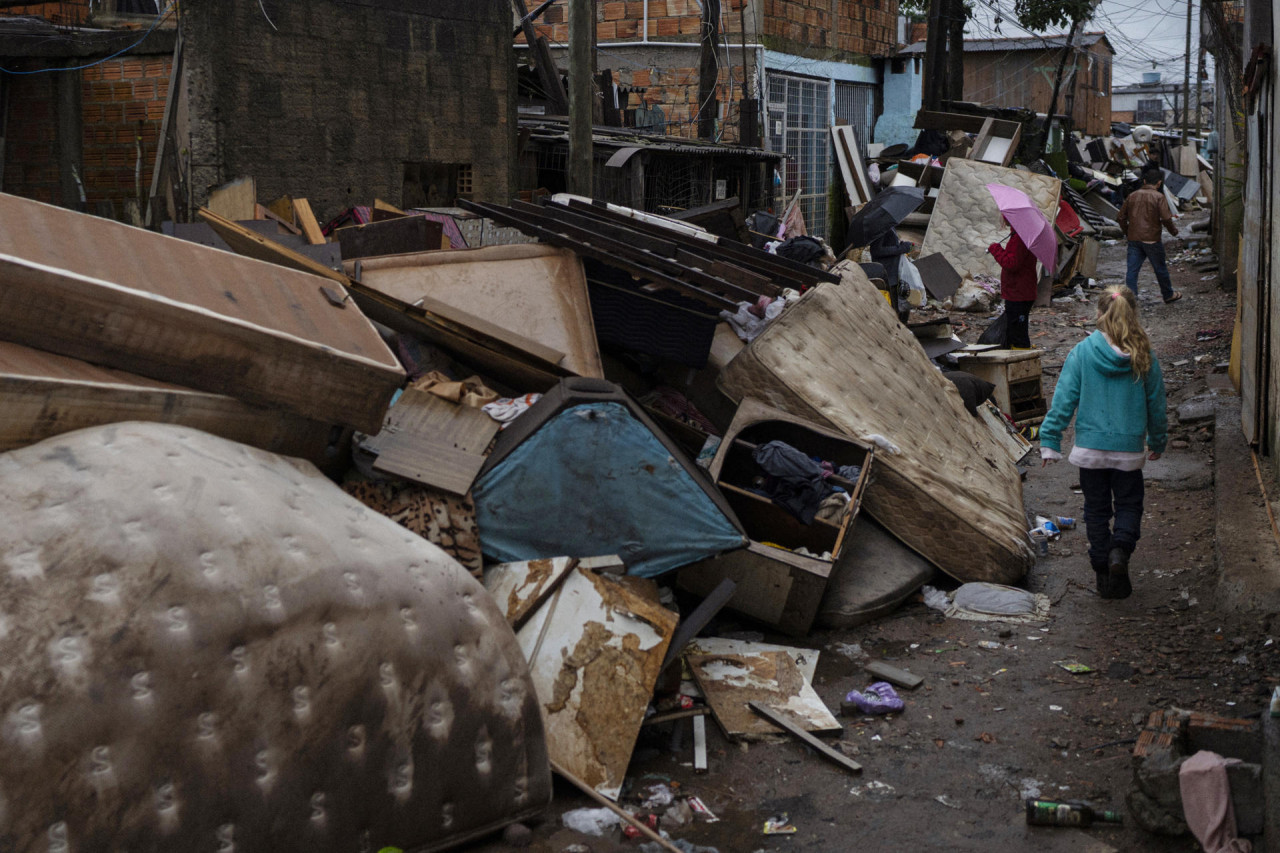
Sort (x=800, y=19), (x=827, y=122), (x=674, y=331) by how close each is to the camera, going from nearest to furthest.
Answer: (x=674, y=331)
(x=800, y=19)
(x=827, y=122)

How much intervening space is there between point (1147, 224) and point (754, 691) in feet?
35.3

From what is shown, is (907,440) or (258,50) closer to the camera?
(907,440)

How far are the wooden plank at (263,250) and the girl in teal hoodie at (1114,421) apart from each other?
11.6 ft

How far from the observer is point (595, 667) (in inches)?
151

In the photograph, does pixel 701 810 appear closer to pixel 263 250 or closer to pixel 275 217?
pixel 263 250

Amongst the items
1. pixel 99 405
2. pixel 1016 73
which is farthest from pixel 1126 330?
pixel 1016 73

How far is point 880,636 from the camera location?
5066 millimetres

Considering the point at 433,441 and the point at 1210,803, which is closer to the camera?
the point at 1210,803

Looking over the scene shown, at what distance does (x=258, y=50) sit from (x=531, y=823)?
6.03 metres

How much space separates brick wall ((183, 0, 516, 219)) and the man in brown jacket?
7683 millimetres

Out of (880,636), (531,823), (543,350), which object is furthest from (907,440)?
(531,823)

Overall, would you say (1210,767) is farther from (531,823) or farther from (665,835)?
(531,823)

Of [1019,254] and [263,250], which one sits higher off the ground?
[263,250]

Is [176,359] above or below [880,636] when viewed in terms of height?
above
